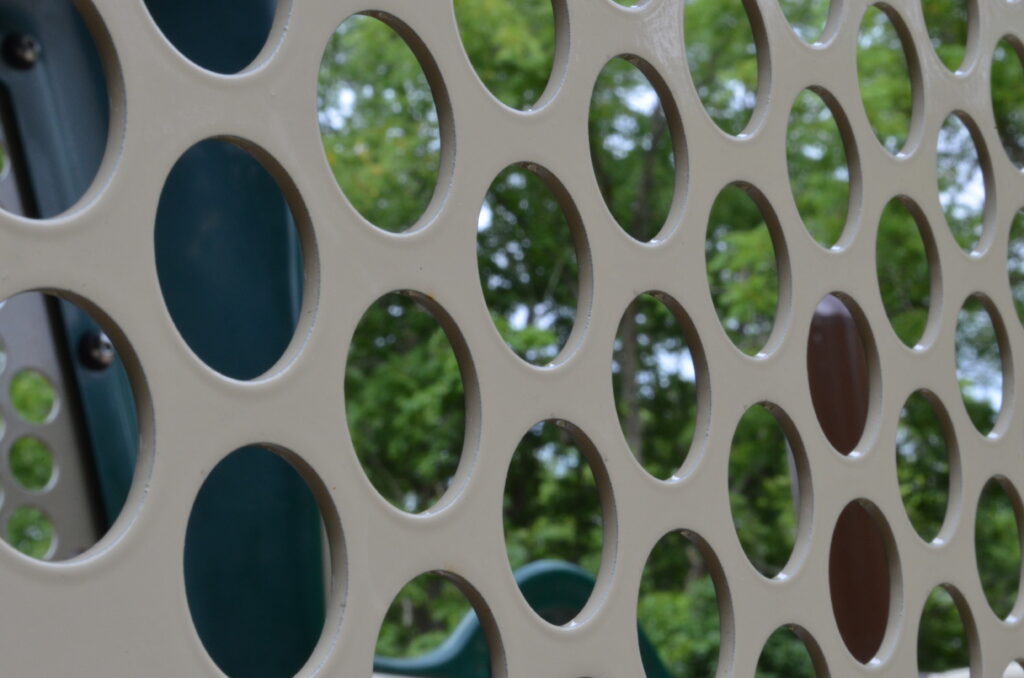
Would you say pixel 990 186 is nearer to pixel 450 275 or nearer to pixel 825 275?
pixel 825 275

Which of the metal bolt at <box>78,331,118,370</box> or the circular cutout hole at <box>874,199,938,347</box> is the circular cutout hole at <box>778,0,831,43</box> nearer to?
the circular cutout hole at <box>874,199,938,347</box>

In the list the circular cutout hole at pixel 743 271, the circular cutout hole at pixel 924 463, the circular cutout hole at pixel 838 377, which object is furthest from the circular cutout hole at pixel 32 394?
the circular cutout hole at pixel 838 377

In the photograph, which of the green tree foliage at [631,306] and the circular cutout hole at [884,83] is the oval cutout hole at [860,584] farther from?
the green tree foliage at [631,306]

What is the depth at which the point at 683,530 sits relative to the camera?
0.77m

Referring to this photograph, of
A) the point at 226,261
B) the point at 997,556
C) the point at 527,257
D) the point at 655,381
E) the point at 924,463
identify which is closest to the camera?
the point at 226,261

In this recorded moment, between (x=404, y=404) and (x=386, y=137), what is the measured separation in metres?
1.51

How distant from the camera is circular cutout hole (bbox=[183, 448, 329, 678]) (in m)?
1.02

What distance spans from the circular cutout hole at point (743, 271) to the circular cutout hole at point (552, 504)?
48.1 inches

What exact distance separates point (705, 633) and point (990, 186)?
5.12m

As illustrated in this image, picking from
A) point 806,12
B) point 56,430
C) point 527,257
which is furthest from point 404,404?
point 56,430

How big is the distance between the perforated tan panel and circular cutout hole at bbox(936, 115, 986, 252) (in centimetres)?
534

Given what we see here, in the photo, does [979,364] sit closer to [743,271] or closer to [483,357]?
[743,271]

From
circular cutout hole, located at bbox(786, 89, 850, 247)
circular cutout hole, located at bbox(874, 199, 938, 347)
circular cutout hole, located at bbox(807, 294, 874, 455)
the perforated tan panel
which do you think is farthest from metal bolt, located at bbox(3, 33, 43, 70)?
circular cutout hole, located at bbox(874, 199, 938, 347)

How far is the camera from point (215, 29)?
1.02 m
